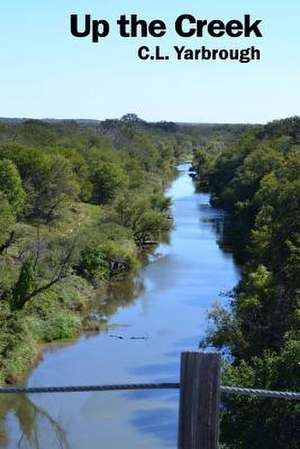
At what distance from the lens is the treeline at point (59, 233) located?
2595cm

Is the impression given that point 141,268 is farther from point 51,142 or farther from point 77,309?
point 51,142

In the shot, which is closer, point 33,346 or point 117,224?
point 33,346

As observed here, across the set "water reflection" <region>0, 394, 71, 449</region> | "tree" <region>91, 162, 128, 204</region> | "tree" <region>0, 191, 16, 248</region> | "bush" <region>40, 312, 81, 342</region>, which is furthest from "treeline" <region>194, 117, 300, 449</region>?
"tree" <region>91, 162, 128, 204</region>

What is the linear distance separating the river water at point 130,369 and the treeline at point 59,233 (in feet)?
4.30

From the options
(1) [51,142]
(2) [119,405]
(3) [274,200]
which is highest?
(1) [51,142]

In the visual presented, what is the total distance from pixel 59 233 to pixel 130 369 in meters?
21.6

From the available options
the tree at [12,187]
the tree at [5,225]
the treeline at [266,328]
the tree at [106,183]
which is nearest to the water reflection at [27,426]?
the treeline at [266,328]

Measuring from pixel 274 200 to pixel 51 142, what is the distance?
129ft

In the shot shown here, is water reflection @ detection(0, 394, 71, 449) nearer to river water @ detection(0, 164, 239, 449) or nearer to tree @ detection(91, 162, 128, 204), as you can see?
river water @ detection(0, 164, 239, 449)

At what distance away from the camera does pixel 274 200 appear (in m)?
34.1

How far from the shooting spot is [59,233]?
4422 cm

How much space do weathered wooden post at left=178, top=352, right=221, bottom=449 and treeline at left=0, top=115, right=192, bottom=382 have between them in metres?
19.3

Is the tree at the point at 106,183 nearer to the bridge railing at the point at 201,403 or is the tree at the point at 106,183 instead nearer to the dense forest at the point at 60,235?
the dense forest at the point at 60,235

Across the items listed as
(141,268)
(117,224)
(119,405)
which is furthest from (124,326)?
(117,224)
